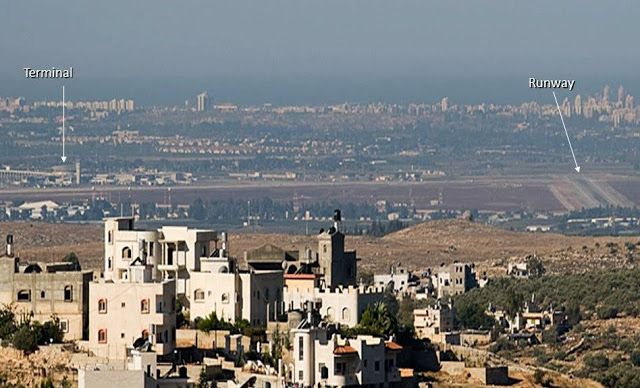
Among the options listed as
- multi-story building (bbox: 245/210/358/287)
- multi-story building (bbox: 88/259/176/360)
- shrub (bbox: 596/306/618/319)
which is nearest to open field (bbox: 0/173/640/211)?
shrub (bbox: 596/306/618/319)

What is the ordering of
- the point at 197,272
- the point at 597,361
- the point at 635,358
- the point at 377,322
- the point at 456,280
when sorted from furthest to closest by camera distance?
the point at 456,280 → the point at 597,361 → the point at 635,358 → the point at 197,272 → the point at 377,322

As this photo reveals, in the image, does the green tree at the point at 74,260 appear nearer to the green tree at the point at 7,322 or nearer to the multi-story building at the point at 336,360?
the green tree at the point at 7,322

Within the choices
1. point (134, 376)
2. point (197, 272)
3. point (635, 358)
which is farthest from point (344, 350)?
point (635, 358)

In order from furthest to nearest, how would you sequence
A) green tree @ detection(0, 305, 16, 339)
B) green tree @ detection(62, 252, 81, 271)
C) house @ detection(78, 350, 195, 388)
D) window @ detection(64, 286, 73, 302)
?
green tree @ detection(62, 252, 81, 271) → window @ detection(64, 286, 73, 302) → green tree @ detection(0, 305, 16, 339) → house @ detection(78, 350, 195, 388)

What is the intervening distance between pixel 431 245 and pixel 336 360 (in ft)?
204

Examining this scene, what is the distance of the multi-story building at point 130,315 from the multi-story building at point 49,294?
1.35 meters

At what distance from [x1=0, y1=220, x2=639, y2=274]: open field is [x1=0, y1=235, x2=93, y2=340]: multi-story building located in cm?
3082

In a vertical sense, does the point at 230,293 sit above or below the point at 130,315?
above

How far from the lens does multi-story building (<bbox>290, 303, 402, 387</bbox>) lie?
4228cm

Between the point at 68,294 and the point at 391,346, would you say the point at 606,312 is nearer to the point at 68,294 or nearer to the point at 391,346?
the point at 391,346

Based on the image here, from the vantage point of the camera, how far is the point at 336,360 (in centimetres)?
4231

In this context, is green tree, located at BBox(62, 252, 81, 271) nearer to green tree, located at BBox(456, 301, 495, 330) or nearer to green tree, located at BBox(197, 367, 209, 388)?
green tree, located at BBox(197, 367, 209, 388)

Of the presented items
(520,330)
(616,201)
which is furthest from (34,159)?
(520,330)

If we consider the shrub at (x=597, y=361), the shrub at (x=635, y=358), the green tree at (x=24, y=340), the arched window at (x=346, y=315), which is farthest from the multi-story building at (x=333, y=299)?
the shrub at (x=635, y=358)
